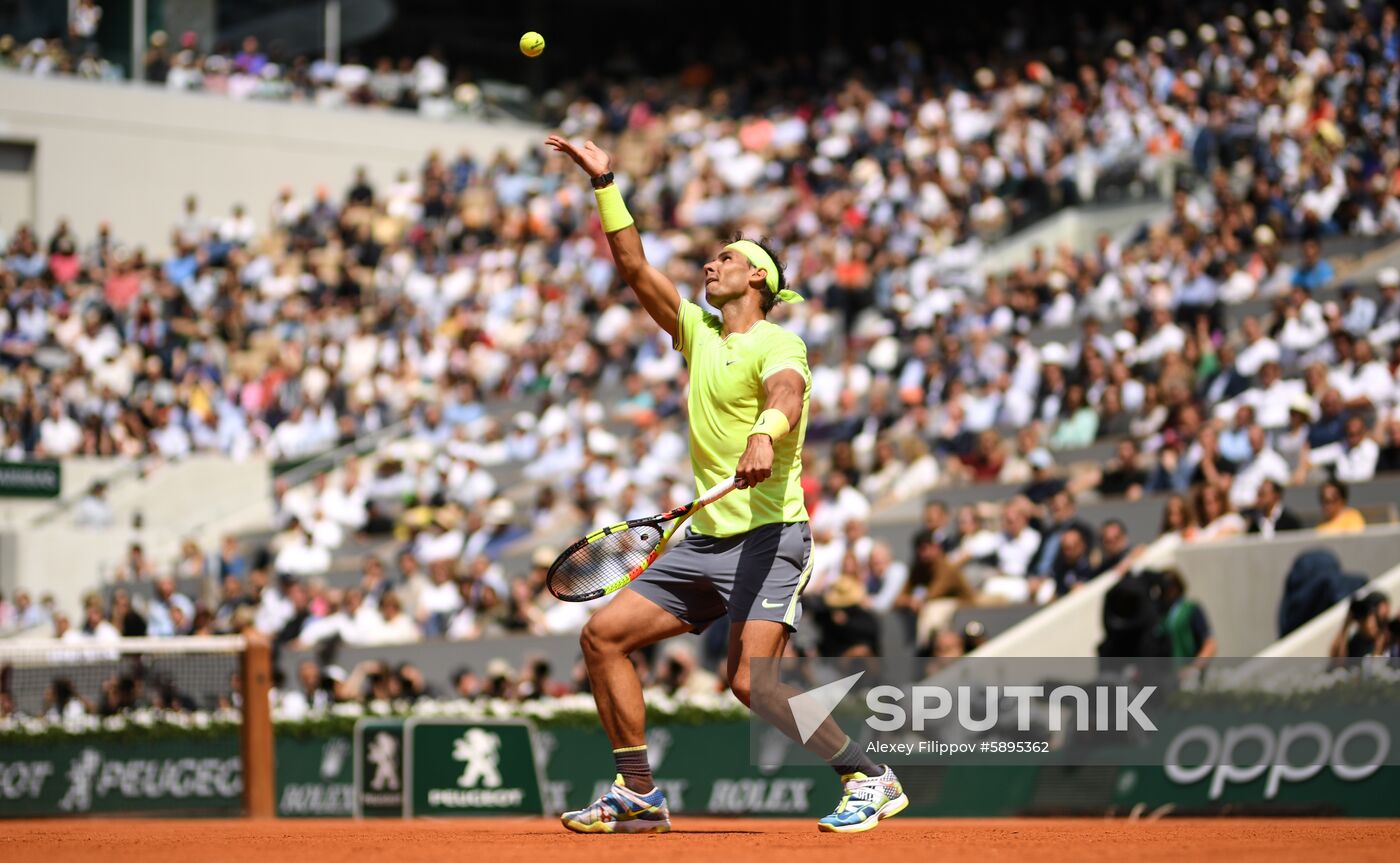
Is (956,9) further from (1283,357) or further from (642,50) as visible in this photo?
(1283,357)

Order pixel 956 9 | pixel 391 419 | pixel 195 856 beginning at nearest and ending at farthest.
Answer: pixel 195 856
pixel 391 419
pixel 956 9

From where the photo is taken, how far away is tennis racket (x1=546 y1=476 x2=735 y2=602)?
814 centimetres

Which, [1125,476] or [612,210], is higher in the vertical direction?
[612,210]

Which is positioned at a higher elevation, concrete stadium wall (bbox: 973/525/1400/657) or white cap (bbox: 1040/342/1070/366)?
white cap (bbox: 1040/342/1070/366)

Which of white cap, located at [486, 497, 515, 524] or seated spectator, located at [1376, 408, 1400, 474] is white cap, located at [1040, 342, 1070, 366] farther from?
white cap, located at [486, 497, 515, 524]

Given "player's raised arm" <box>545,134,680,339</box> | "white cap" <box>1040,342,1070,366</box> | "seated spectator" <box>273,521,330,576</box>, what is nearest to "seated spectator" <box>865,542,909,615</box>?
"white cap" <box>1040,342,1070,366</box>

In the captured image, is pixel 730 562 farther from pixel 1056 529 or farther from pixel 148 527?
pixel 148 527

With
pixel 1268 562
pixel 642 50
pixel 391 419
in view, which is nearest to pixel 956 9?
pixel 642 50

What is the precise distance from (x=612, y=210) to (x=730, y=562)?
4.88ft

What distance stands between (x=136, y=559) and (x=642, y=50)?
19274 mm

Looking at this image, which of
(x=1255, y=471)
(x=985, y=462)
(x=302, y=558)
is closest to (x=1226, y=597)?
(x=1255, y=471)

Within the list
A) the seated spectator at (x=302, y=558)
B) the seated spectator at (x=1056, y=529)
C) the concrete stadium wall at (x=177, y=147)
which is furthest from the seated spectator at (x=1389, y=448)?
the concrete stadium wall at (x=177, y=147)

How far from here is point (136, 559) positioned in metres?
23.4

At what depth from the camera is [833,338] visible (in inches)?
913
